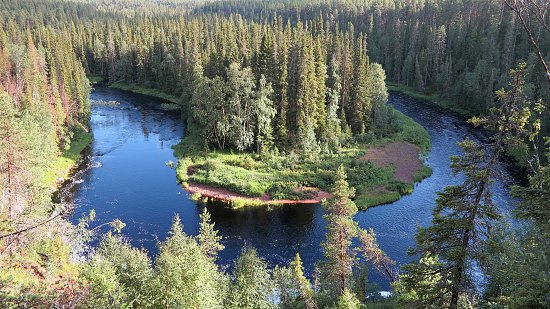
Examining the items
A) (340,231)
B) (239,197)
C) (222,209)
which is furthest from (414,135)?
(340,231)

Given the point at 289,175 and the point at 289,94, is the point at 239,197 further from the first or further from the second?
the point at 289,94

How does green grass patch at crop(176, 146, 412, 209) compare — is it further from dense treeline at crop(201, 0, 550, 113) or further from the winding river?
dense treeline at crop(201, 0, 550, 113)

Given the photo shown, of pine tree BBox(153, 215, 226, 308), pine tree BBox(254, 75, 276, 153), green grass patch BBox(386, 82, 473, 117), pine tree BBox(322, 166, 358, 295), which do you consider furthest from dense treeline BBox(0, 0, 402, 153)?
pine tree BBox(153, 215, 226, 308)

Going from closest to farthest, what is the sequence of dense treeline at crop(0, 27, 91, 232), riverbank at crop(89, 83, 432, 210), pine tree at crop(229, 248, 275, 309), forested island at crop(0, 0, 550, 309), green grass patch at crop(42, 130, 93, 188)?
1. forested island at crop(0, 0, 550, 309)
2. pine tree at crop(229, 248, 275, 309)
3. dense treeline at crop(0, 27, 91, 232)
4. riverbank at crop(89, 83, 432, 210)
5. green grass patch at crop(42, 130, 93, 188)

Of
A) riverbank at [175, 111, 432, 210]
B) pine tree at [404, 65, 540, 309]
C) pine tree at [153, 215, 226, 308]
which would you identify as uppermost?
pine tree at [404, 65, 540, 309]

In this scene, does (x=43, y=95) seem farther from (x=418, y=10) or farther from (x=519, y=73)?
(x=418, y=10)

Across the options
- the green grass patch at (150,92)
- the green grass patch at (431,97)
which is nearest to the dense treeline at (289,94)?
the green grass patch at (150,92)

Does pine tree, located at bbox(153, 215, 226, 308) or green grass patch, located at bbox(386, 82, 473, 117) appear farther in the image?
green grass patch, located at bbox(386, 82, 473, 117)
